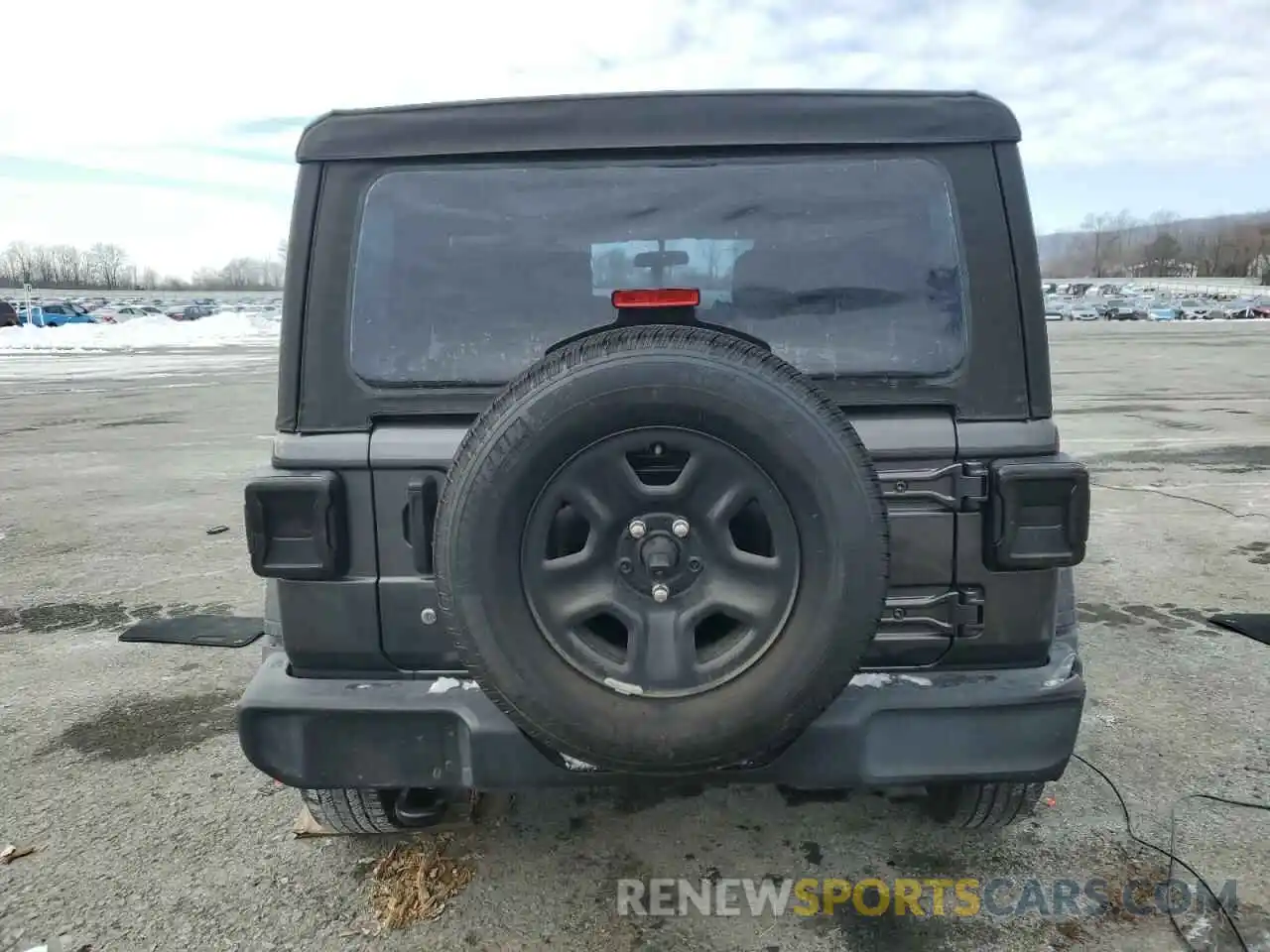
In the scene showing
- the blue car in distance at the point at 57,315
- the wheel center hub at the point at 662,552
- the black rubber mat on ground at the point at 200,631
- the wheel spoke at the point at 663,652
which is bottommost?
the black rubber mat on ground at the point at 200,631

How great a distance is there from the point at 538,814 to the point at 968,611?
154 cm

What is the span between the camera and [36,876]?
264 cm

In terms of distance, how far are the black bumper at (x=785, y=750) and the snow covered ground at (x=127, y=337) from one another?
115 feet

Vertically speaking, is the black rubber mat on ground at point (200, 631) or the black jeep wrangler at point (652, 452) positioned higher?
the black jeep wrangler at point (652, 452)

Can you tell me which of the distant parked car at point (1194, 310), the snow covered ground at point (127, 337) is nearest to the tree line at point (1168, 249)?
the distant parked car at point (1194, 310)

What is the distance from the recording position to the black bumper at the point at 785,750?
2.16 m

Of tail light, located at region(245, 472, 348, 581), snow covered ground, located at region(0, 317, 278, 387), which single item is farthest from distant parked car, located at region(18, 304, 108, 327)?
tail light, located at region(245, 472, 348, 581)

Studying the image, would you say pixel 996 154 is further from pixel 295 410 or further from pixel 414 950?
pixel 414 950

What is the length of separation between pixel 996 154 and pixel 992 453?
75 centimetres

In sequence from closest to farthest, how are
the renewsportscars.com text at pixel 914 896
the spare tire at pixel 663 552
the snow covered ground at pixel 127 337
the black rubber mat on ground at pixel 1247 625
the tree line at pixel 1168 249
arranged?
the spare tire at pixel 663 552, the renewsportscars.com text at pixel 914 896, the black rubber mat on ground at pixel 1247 625, the snow covered ground at pixel 127 337, the tree line at pixel 1168 249

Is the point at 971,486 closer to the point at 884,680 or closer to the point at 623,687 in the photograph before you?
the point at 884,680

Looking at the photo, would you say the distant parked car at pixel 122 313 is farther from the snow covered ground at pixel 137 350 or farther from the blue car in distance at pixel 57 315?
the snow covered ground at pixel 137 350

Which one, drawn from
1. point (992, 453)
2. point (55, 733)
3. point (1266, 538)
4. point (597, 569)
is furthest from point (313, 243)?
point (1266, 538)

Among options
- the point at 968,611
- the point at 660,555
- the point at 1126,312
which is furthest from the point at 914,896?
the point at 1126,312
